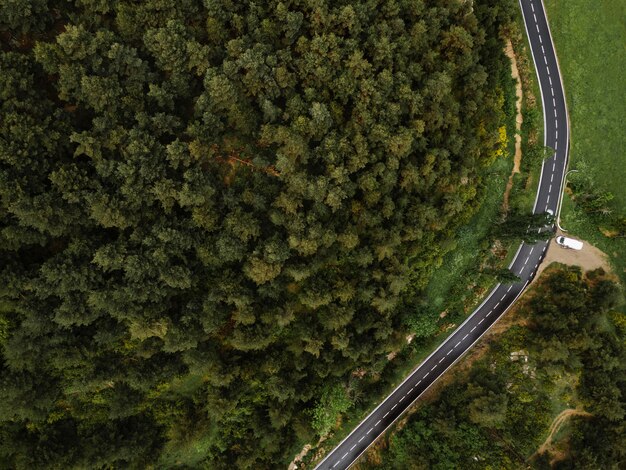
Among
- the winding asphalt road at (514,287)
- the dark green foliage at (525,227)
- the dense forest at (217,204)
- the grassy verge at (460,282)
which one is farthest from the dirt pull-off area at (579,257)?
the dense forest at (217,204)

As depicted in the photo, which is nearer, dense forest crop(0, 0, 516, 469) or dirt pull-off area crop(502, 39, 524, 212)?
dense forest crop(0, 0, 516, 469)

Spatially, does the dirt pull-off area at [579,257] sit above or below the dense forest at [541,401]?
above

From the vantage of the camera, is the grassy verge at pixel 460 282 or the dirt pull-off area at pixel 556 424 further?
the grassy verge at pixel 460 282

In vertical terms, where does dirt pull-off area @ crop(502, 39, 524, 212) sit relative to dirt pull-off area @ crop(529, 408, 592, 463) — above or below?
above

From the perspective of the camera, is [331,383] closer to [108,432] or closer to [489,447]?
[489,447]

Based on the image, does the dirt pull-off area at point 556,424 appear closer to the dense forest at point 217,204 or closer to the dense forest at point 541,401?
the dense forest at point 541,401

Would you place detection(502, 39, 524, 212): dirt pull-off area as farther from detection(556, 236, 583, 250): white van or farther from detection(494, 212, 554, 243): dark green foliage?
detection(556, 236, 583, 250): white van

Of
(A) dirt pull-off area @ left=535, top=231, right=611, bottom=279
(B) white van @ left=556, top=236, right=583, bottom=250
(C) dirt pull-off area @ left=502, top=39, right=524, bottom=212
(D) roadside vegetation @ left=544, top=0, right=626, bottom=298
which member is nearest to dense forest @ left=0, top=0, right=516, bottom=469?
(C) dirt pull-off area @ left=502, top=39, right=524, bottom=212
